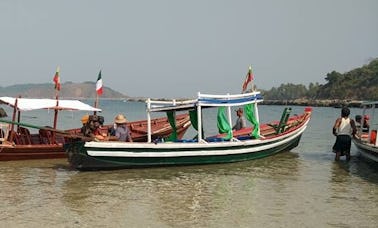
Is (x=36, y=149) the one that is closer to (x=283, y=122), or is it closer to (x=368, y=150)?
(x=283, y=122)

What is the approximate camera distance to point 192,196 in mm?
10789

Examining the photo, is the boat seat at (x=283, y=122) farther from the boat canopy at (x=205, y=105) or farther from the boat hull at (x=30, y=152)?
the boat hull at (x=30, y=152)

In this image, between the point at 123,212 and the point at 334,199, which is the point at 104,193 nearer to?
the point at 123,212

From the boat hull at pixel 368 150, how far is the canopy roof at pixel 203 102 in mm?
3774

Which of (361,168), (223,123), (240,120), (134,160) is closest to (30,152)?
(134,160)

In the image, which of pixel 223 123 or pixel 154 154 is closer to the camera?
pixel 154 154

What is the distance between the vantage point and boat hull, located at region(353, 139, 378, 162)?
1416 cm

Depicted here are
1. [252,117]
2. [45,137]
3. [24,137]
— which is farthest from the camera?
[45,137]

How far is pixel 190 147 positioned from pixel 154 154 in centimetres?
116

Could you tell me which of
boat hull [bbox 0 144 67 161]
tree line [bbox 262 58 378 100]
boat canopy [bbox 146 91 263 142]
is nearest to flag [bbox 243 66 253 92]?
boat canopy [bbox 146 91 263 142]

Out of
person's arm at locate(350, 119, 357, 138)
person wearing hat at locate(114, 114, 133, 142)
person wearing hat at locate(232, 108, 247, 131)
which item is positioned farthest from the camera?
person wearing hat at locate(232, 108, 247, 131)

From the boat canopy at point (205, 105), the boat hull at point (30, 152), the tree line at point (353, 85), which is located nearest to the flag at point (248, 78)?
the boat canopy at point (205, 105)

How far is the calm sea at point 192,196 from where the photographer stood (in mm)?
8852

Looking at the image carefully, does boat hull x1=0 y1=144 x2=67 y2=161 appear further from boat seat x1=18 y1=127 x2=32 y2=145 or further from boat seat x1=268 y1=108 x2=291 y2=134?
boat seat x1=268 y1=108 x2=291 y2=134
